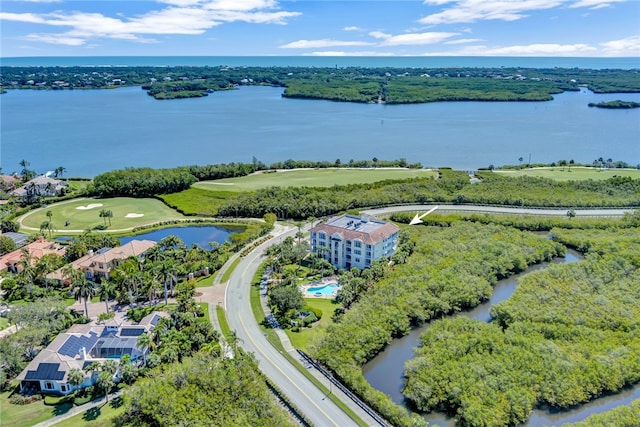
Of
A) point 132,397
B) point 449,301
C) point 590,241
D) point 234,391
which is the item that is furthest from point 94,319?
point 590,241

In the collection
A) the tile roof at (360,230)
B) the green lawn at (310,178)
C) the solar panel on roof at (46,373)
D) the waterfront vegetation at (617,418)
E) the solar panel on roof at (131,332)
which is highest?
the tile roof at (360,230)

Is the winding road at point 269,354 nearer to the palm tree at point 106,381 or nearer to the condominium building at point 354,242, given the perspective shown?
the condominium building at point 354,242

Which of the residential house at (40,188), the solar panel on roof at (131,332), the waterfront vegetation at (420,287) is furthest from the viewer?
the residential house at (40,188)

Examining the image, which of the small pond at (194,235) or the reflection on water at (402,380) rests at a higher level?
the small pond at (194,235)

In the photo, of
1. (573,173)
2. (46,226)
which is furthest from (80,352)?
(573,173)

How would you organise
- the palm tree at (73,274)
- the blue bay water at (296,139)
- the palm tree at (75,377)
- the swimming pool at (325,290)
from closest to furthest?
1. the palm tree at (75,377)
2. the palm tree at (73,274)
3. the swimming pool at (325,290)
4. the blue bay water at (296,139)

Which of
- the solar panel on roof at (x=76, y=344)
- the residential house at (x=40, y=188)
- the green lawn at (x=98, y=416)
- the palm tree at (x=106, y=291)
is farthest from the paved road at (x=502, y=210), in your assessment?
the residential house at (x=40, y=188)

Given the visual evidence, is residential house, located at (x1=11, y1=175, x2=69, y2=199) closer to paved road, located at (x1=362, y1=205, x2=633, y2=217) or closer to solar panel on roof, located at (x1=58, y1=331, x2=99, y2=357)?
solar panel on roof, located at (x1=58, y1=331, x2=99, y2=357)

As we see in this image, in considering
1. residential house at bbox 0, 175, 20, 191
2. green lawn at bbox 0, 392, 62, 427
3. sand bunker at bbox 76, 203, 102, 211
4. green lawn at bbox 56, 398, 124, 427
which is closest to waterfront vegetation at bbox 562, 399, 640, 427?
green lawn at bbox 56, 398, 124, 427
